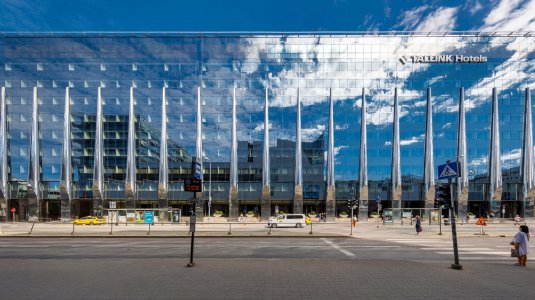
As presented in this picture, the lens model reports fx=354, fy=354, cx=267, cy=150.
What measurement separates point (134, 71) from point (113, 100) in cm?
634

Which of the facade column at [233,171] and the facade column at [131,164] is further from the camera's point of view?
the facade column at [131,164]

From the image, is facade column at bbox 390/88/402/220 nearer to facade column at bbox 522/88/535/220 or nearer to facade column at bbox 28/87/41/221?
facade column at bbox 522/88/535/220

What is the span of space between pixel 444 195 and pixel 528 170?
5730 cm

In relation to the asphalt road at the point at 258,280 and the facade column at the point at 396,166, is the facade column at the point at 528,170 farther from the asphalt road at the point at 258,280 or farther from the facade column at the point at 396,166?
the asphalt road at the point at 258,280

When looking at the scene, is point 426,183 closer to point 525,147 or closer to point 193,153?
point 525,147

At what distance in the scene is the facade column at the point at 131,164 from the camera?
195ft

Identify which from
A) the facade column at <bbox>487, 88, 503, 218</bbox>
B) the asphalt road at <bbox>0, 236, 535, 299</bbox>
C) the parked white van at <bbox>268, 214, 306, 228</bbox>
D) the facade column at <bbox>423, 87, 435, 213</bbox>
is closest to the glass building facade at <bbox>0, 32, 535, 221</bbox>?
the facade column at <bbox>487, 88, 503, 218</bbox>

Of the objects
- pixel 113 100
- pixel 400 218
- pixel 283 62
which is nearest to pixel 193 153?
pixel 113 100

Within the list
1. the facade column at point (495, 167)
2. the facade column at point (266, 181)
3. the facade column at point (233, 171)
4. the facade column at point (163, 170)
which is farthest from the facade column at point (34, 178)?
the facade column at point (495, 167)

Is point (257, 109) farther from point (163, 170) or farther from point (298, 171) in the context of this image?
point (163, 170)

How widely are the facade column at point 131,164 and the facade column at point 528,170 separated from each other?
64747 millimetres

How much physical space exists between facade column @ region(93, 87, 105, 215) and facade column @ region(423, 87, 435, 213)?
53.8m

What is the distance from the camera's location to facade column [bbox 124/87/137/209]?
59.3 m

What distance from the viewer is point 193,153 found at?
6231 centimetres
